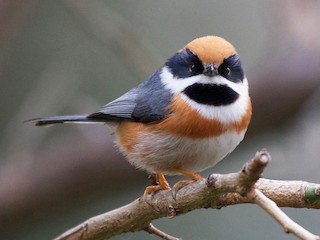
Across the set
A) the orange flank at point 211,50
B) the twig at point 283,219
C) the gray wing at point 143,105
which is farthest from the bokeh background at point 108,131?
the twig at point 283,219

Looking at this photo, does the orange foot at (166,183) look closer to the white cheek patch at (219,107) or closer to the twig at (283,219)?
the white cheek patch at (219,107)

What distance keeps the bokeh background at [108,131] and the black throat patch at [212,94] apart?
1545 mm

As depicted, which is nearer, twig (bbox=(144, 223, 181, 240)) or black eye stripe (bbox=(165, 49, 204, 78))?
twig (bbox=(144, 223, 181, 240))

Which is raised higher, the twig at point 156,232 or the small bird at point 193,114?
the small bird at point 193,114

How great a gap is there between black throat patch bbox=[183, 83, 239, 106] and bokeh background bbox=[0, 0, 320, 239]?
1.54 m

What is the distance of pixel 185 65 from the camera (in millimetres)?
3123

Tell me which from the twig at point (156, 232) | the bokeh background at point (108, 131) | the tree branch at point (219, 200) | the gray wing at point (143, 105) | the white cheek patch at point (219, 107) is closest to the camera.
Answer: the tree branch at point (219, 200)

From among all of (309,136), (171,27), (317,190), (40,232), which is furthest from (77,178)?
(317,190)

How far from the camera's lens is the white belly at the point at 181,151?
2.98 meters

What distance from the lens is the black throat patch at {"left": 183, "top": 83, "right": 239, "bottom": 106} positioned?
3.03 m

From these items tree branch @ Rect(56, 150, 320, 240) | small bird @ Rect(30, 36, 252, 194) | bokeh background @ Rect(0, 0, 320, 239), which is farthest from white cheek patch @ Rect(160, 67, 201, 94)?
bokeh background @ Rect(0, 0, 320, 239)

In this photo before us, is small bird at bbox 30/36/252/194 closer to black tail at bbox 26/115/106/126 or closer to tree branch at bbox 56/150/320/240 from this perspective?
tree branch at bbox 56/150/320/240

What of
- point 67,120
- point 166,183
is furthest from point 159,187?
point 67,120

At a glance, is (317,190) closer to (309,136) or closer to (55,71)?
(309,136)
